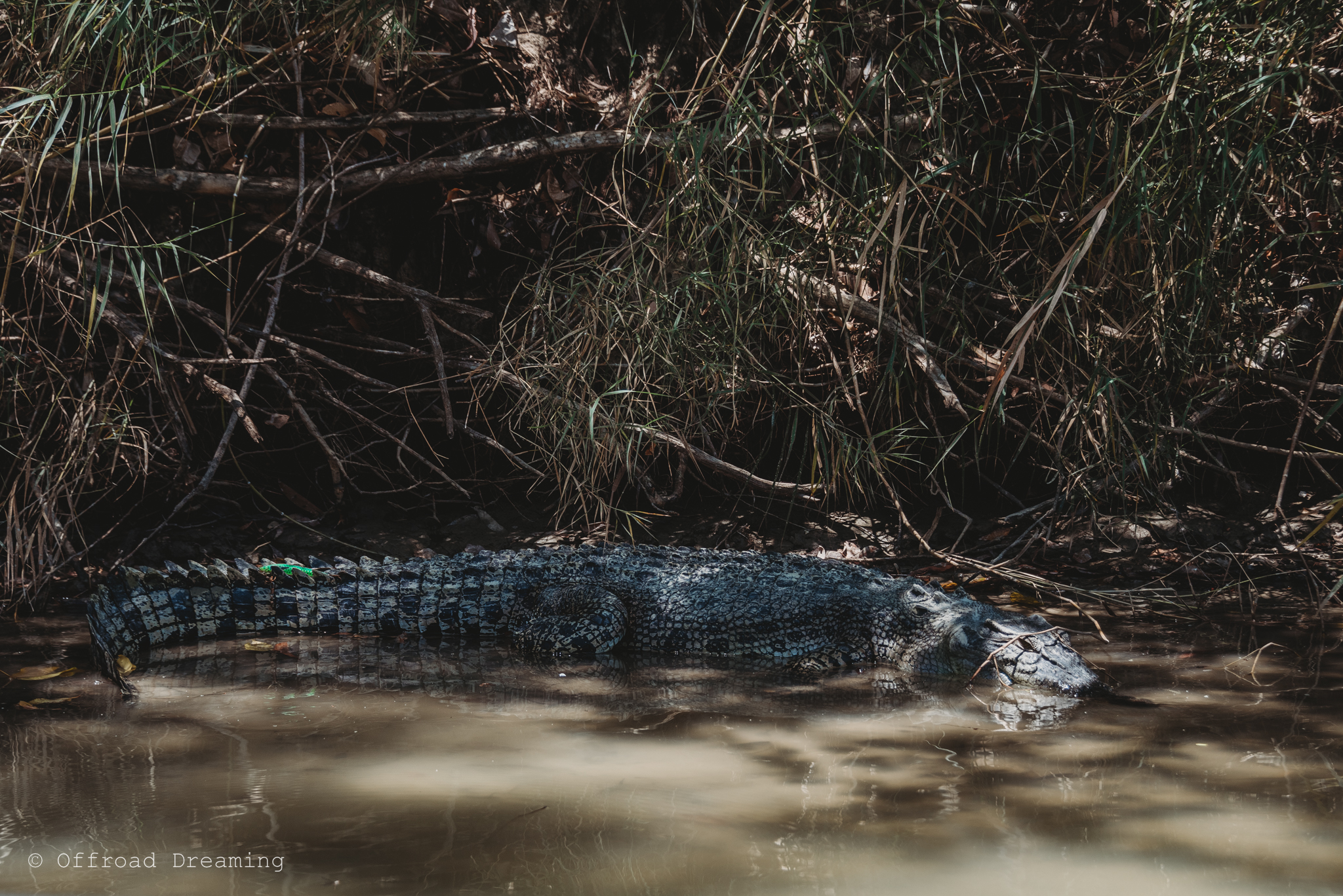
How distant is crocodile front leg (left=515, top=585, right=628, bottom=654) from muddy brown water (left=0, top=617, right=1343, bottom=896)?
29 centimetres

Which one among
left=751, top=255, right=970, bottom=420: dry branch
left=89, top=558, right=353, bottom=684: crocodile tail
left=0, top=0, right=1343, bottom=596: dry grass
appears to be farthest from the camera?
left=751, top=255, right=970, bottom=420: dry branch

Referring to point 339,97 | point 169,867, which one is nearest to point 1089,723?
point 169,867

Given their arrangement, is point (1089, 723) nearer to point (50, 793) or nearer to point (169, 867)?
point (169, 867)

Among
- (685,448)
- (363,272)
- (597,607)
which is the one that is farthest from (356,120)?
(597,607)

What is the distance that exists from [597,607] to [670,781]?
1.46m

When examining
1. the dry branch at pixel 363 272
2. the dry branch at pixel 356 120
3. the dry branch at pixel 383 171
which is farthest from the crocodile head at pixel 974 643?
the dry branch at pixel 356 120

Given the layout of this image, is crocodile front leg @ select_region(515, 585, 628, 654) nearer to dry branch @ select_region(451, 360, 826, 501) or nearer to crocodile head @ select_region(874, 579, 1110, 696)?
dry branch @ select_region(451, 360, 826, 501)

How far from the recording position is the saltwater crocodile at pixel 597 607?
140 inches

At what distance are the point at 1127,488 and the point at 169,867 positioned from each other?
4.09m

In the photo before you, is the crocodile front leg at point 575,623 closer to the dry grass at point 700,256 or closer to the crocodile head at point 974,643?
the dry grass at point 700,256

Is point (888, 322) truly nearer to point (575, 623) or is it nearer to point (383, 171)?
point (575, 623)

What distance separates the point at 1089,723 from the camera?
283cm

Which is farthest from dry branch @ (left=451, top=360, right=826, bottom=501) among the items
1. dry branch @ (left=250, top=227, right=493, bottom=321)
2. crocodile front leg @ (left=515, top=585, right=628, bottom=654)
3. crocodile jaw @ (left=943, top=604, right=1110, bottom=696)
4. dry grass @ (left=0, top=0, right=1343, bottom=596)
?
crocodile jaw @ (left=943, top=604, right=1110, bottom=696)

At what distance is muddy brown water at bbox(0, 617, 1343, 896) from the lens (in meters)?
1.95
